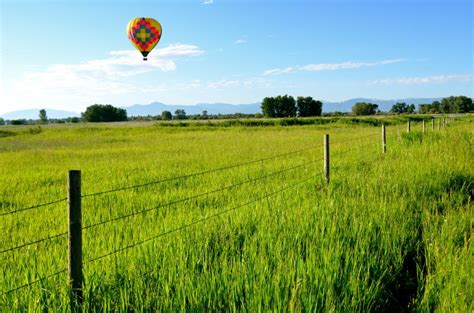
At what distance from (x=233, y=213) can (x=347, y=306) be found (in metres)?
3.12

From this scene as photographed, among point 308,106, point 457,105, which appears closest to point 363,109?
point 308,106

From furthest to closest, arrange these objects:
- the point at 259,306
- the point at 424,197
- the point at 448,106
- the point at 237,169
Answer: the point at 448,106
the point at 237,169
the point at 424,197
the point at 259,306

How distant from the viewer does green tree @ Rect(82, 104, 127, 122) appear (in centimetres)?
13674

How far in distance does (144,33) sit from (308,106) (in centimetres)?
10491

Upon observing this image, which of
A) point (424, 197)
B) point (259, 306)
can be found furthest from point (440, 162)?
point (259, 306)

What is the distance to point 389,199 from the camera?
6.64 meters

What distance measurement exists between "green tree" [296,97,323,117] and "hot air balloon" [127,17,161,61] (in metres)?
104

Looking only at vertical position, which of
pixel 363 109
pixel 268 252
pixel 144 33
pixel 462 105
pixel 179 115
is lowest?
pixel 268 252

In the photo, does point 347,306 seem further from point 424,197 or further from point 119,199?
point 119,199

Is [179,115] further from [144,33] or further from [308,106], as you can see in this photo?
[144,33]

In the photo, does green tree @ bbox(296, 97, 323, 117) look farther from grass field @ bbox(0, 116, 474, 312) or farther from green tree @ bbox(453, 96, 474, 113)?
grass field @ bbox(0, 116, 474, 312)

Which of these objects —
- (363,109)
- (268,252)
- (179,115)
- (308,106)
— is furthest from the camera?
(179,115)

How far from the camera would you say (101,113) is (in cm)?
13775

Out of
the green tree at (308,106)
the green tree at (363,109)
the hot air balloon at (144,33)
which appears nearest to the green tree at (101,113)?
the green tree at (308,106)
